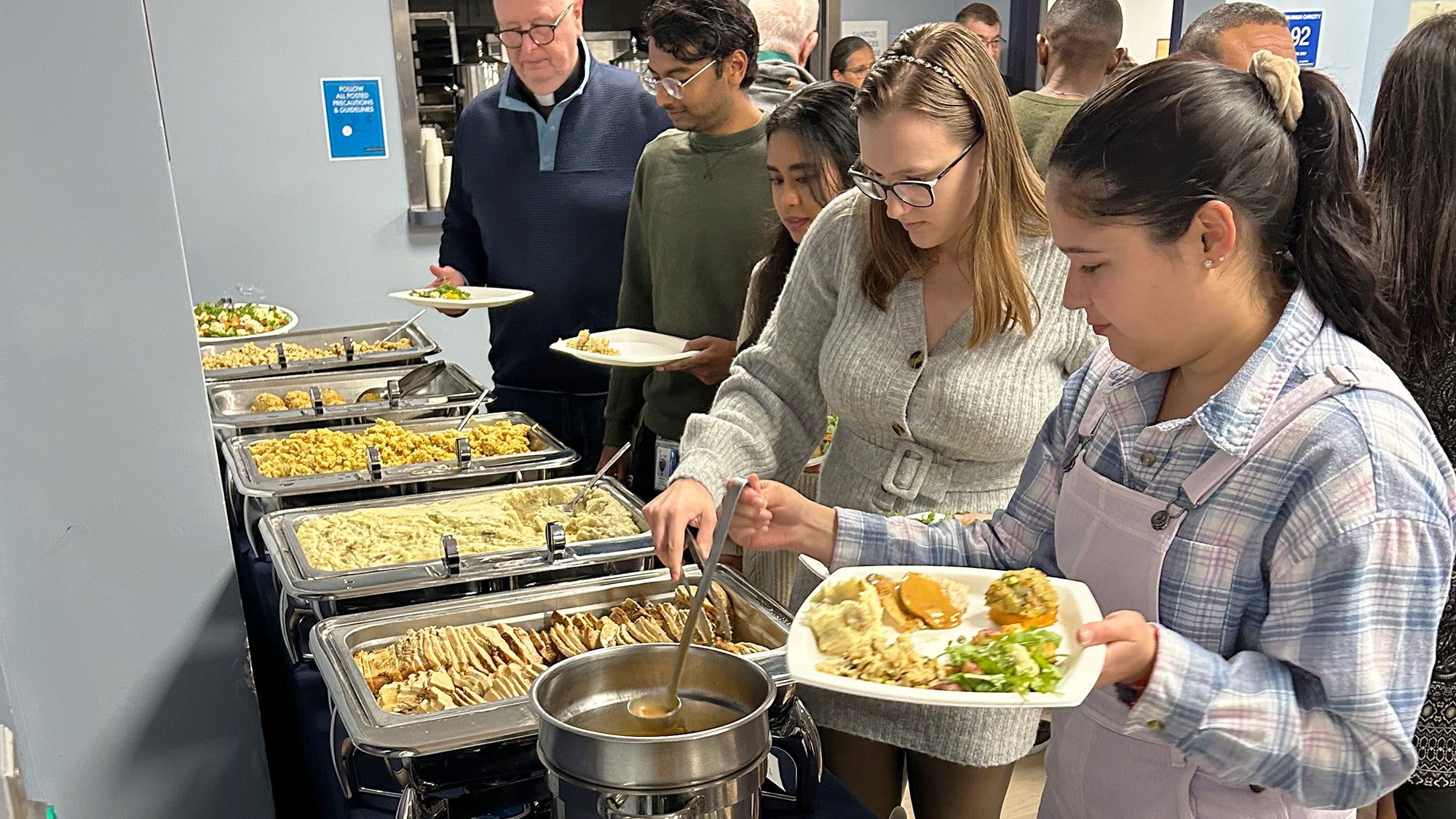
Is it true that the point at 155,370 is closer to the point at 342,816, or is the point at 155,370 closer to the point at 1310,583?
the point at 342,816

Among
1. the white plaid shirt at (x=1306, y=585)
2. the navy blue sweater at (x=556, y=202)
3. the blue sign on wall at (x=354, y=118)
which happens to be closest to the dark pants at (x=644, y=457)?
the navy blue sweater at (x=556, y=202)

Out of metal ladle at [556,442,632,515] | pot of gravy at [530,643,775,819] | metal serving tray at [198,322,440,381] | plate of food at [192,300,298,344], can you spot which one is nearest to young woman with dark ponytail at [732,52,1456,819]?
pot of gravy at [530,643,775,819]

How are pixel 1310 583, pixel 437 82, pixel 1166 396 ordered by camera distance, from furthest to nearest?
pixel 437 82
pixel 1166 396
pixel 1310 583

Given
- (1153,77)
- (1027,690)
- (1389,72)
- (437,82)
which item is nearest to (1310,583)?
(1027,690)

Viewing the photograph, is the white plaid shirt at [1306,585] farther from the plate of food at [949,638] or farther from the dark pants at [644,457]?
the dark pants at [644,457]

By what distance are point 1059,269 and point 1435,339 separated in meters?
0.50

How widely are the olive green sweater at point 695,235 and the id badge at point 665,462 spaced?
0.08m

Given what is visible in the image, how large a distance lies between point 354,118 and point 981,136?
3.24m

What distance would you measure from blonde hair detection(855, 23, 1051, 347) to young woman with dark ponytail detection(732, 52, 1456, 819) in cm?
36

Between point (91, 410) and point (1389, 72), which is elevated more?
point (1389, 72)

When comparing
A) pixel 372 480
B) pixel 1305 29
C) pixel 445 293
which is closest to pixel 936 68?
pixel 372 480

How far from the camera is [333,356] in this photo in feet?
9.40

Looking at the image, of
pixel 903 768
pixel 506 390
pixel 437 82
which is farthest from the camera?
pixel 437 82

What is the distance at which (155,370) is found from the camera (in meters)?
1.55
